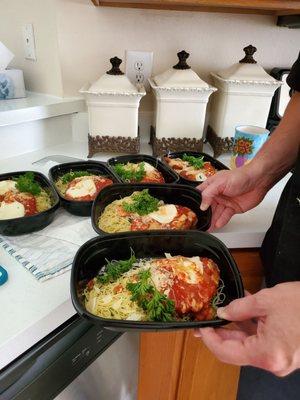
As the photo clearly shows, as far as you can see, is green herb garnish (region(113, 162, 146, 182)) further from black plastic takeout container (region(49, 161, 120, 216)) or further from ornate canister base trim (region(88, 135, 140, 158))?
ornate canister base trim (region(88, 135, 140, 158))

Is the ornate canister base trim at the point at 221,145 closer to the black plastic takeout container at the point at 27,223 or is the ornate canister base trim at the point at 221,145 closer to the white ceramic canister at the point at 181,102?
the white ceramic canister at the point at 181,102

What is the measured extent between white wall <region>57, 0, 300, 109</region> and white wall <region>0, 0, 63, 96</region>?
4 cm

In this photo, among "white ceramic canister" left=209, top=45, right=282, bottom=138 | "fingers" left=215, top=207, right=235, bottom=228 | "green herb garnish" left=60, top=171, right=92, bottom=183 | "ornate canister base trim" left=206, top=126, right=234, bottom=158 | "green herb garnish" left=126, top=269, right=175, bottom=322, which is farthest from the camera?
"ornate canister base trim" left=206, top=126, right=234, bottom=158

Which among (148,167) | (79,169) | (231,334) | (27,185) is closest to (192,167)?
(148,167)

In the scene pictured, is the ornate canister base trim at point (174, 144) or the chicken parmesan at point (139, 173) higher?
the ornate canister base trim at point (174, 144)

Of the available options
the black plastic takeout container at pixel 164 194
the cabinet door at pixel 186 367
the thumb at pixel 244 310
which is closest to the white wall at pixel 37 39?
the black plastic takeout container at pixel 164 194

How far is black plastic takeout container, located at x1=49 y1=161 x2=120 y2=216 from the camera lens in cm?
74

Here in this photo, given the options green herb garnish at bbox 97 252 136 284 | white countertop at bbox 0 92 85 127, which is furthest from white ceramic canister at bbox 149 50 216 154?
green herb garnish at bbox 97 252 136 284

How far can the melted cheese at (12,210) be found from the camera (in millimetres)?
688

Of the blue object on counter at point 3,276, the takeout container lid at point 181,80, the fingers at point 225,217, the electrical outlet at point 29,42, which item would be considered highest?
the electrical outlet at point 29,42

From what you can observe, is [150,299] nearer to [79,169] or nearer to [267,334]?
[267,334]

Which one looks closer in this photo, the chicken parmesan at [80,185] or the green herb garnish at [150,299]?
the green herb garnish at [150,299]

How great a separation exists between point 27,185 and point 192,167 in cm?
50

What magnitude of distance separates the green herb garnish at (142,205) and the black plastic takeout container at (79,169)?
96 mm
